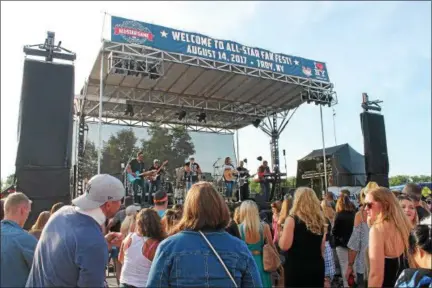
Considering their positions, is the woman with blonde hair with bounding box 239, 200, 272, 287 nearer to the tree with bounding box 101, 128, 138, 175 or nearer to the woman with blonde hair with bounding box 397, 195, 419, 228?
the woman with blonde hair with bounding box 397, 195, 419, 228

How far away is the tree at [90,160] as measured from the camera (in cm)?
1242

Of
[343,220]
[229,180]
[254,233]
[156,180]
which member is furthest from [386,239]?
[229,180]

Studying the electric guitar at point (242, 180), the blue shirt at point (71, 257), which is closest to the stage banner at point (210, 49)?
the electric guitar at point (242, 180)

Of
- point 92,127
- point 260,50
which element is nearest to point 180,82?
point 260,50

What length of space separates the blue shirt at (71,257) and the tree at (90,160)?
11279 millimetres

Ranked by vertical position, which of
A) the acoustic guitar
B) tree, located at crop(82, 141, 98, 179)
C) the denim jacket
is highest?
tree, located at crop(82, 141, 98, 179)

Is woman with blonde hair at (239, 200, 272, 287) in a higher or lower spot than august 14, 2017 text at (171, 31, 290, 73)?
lower

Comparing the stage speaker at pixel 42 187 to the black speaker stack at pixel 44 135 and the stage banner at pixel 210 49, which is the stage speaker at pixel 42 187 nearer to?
the black speaker stack at pixel 44 135

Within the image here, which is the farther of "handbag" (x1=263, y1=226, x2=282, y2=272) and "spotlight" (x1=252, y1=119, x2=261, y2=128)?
"spotlight" (x1=252, y1=119, x2=261, y2=128)

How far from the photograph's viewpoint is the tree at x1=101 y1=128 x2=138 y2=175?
40.3ft

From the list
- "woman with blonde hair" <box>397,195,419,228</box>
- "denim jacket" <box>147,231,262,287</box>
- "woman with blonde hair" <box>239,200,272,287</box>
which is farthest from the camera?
"woman with blonde hair" <box>239,200,272,287</box>

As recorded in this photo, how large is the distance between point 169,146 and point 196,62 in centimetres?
531

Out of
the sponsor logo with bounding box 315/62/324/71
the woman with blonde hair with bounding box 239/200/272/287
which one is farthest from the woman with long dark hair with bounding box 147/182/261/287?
the sponsor logo with bounding box 315/62/324/71

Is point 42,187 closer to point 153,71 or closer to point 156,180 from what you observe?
point 156,180
